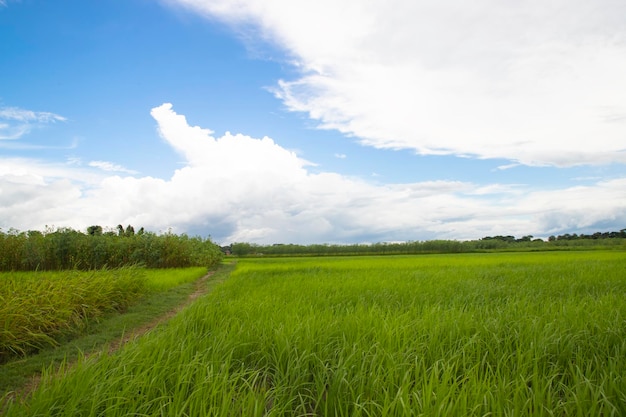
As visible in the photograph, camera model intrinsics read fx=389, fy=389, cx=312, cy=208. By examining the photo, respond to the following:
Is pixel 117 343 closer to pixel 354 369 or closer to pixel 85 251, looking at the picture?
pixel 354 369

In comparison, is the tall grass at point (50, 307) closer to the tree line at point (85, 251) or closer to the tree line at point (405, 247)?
the tree line at point (85, 251)

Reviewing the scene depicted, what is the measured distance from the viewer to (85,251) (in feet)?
72.1

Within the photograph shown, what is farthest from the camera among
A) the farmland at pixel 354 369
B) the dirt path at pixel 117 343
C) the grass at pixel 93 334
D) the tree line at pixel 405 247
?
the tree line at pixel 405 247

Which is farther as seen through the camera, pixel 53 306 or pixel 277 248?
pixel 277 248

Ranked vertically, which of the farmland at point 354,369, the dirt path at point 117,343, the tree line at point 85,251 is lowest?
the dirt path at point 117,343

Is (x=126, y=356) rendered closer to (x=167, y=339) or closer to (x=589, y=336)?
(x=167, y=339)

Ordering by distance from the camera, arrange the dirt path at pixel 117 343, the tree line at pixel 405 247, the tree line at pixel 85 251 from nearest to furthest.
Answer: the dirt path at pixel 117 343
the tree line at pixel 85 251
the tree line at pixel 405 247

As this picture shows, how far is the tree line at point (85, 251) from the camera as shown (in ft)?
69.0

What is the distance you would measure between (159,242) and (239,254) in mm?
32513

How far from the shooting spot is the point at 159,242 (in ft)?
78.1

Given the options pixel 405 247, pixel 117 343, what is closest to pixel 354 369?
pixel 117 343

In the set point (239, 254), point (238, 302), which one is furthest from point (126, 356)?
→ point (239, 254)

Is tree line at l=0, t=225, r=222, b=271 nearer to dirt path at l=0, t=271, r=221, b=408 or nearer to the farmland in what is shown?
dirt path at l=0, t=271, r=221, b=408

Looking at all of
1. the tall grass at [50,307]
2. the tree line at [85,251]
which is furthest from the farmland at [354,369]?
the tree line at [85,251]
